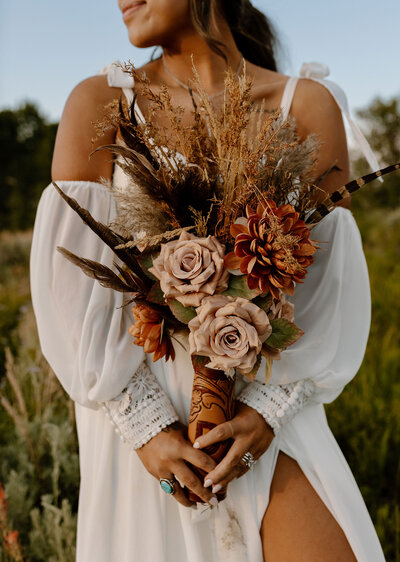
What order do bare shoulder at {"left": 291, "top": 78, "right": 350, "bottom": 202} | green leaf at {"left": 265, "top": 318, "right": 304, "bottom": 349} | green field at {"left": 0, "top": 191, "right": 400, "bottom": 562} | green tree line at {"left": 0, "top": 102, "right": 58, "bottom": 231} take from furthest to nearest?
green tree line at {"left": 0, "top": 102, "right": 58, "bottom": 231} → green field at {"left": 0, "top": 191, "right": 400, "bottom": 562} → bare shoulder at {"left": 291, "top": 78, "right": 350, "bottom": 202} → green leaf at {"left": 265, "top": 318, "right": 304, "bottom": 349}

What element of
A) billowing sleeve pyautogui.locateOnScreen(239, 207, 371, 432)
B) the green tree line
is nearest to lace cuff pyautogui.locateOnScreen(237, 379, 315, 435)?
billowing sleeve pyautogui.locateOnScreen(239, 207, 371, 432)

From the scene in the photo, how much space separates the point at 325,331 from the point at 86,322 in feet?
2.41

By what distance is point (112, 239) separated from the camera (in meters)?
A: 1.30

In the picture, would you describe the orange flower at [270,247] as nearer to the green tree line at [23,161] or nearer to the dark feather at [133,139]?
the dark feather at [133,139]

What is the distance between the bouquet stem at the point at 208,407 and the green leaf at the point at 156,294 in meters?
0.20

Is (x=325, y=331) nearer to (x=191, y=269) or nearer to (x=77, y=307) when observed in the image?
(x=191, y=269)

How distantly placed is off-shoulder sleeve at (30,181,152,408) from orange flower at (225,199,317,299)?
493mm

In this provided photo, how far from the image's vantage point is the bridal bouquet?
3.92 feet

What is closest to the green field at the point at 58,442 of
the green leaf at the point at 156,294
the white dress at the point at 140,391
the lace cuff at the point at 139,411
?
the white dress at the point at 140,391

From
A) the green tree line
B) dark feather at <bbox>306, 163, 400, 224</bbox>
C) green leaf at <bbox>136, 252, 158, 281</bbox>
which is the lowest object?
dark feather at <bbox>306, 163, 400, 224</bbox>

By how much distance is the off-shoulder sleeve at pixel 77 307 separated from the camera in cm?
150

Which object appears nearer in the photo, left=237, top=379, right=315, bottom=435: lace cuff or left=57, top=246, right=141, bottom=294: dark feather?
left=57, top=246, right=141, bottom=294: dark feather

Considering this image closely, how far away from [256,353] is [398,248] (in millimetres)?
8046

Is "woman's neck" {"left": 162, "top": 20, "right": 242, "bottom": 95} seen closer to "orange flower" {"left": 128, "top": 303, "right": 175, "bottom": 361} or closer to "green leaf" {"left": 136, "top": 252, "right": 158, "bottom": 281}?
"green leaf" {"left": 136, "top": 252, "right": 158, "bottom": 281}
